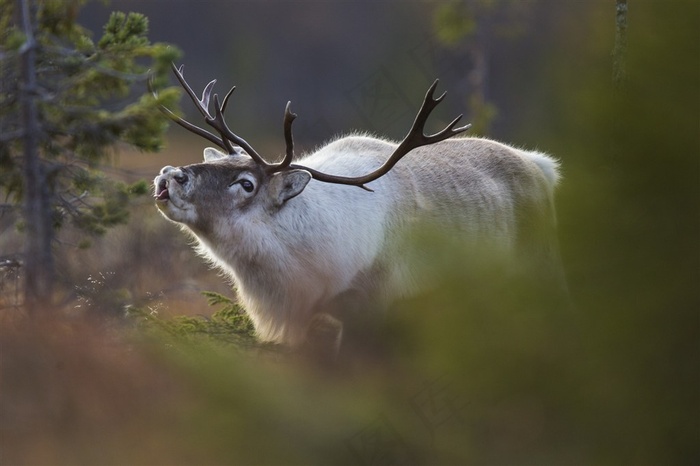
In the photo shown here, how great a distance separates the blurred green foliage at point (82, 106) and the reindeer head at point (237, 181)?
0.59m

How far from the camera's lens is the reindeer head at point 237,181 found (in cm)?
499

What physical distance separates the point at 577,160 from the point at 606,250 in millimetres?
234

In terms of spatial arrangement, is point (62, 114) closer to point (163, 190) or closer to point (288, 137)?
point (163, 190)

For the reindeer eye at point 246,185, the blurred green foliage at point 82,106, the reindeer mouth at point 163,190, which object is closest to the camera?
Answer: the reindeer mouth at point 163,190

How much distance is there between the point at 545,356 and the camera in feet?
6.22

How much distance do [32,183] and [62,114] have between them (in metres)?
0.57

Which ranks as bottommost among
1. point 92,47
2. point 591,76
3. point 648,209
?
point 648,209

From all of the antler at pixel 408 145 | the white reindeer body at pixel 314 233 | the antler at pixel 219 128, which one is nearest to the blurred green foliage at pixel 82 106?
the antler at pixel 219 128

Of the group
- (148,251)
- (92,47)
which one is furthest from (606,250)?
(148,251)

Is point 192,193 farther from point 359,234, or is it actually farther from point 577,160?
point 577,160

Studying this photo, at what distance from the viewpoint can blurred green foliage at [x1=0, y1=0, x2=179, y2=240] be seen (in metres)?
5.50

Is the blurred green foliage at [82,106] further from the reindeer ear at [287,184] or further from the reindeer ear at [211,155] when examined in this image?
the reindeer ear at [287,184]

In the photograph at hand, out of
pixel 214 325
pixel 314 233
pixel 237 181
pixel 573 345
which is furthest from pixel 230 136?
pixel 573 345

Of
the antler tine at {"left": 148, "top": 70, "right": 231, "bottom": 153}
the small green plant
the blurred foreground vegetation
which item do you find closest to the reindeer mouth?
the antler tine at {"left": 148, "top": 70, "right": 231, "bottom": 153}
